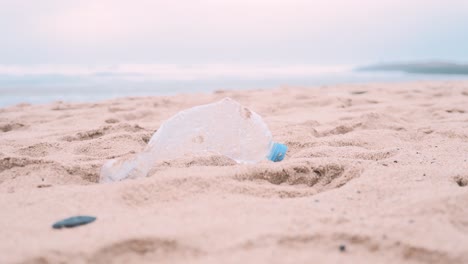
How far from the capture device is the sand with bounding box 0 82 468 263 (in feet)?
3.53

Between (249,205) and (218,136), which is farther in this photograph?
(218,136)

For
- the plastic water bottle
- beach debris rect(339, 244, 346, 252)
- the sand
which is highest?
the plastic water bottle

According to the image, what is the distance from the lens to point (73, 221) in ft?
4.10

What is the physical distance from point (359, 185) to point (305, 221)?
0.35m

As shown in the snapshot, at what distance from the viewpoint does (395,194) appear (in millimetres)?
1398

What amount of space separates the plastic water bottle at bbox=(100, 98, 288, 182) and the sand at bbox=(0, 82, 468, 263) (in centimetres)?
14

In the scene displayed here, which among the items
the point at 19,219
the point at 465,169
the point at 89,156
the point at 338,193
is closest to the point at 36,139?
the point at 89,156

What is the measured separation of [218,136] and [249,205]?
27.1 inches

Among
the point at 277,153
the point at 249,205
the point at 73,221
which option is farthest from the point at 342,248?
the point at 277,153

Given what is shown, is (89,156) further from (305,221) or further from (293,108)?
(293,108)

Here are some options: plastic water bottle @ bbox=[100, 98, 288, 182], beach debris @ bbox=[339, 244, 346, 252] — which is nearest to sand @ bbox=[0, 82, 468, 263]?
beach debris @ bbox=[339, 244, 346, 252]

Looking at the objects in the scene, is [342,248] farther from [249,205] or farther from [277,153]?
[277,153]

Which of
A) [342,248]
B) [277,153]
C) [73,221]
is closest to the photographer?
[342,248]

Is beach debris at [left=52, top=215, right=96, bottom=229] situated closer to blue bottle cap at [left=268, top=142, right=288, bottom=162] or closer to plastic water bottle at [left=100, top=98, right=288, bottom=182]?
plastic water bottle at [left=100, top=98, right=288, bottom=182]
